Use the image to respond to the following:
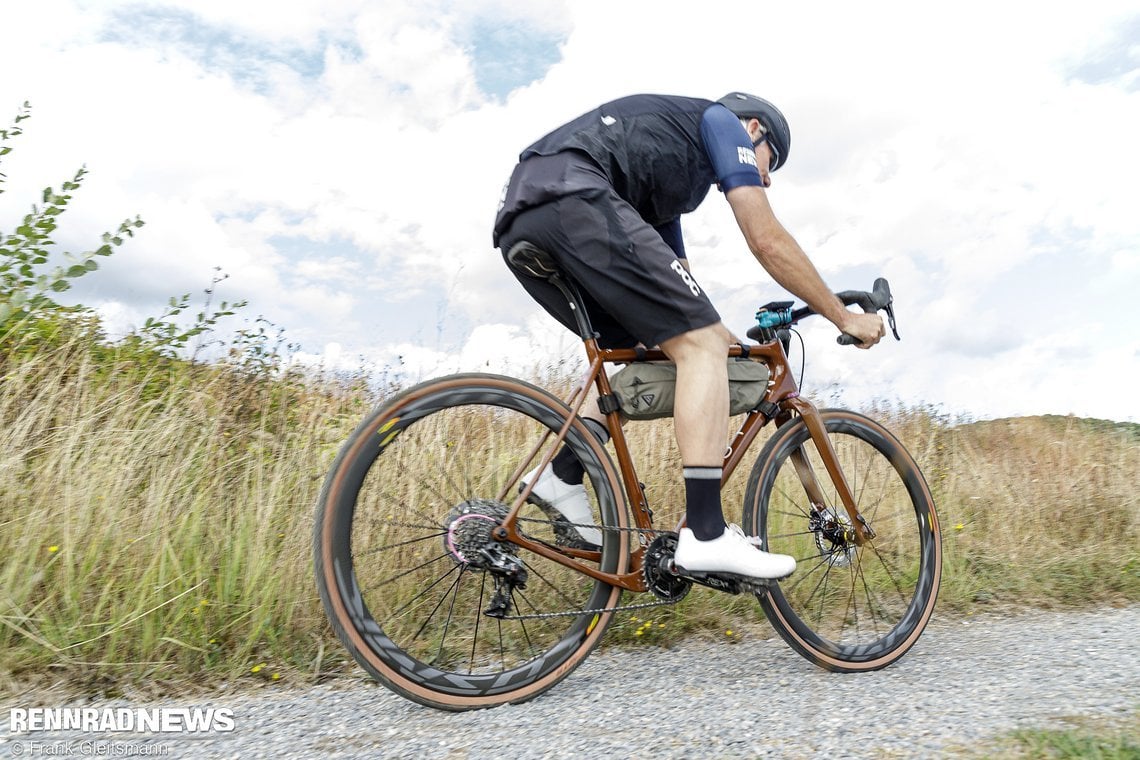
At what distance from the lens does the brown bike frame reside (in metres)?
2.83

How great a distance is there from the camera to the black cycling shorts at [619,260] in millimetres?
2729

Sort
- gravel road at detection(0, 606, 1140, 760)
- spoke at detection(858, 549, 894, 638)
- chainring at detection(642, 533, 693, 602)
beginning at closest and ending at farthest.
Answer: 1. gravel road at detection(0, 606, 1140, 760)
2. chainring at detection(642, 533, 693, 602)
3. spoke at detection(858, 549, 894, 638)

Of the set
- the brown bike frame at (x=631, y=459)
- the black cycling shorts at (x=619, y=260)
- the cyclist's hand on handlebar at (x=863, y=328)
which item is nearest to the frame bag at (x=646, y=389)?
the brown bike frame at (x=631, y=459)

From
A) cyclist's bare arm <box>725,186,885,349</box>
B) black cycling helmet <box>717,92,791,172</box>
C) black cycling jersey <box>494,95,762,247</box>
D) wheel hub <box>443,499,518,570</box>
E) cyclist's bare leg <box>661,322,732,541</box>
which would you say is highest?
black cycling helmet <box>717,92,791,172</box>

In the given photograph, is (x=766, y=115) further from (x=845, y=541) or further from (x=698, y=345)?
(x=845, y=541)

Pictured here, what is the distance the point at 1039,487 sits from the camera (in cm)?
595

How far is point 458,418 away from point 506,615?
2.93ft

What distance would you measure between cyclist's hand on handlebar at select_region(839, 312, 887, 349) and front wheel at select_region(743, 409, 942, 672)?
382 mm

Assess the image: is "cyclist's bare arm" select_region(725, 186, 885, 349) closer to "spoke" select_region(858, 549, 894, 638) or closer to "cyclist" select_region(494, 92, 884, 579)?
"cyclist" select_region(494, 92, 884, 579)

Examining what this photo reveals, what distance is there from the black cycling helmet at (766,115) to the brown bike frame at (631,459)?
809 millimetres

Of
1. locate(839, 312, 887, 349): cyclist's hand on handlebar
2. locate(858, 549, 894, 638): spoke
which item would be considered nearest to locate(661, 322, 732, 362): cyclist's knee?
locate(839, 312, 887, 349): cyclist's hand on handlebar
